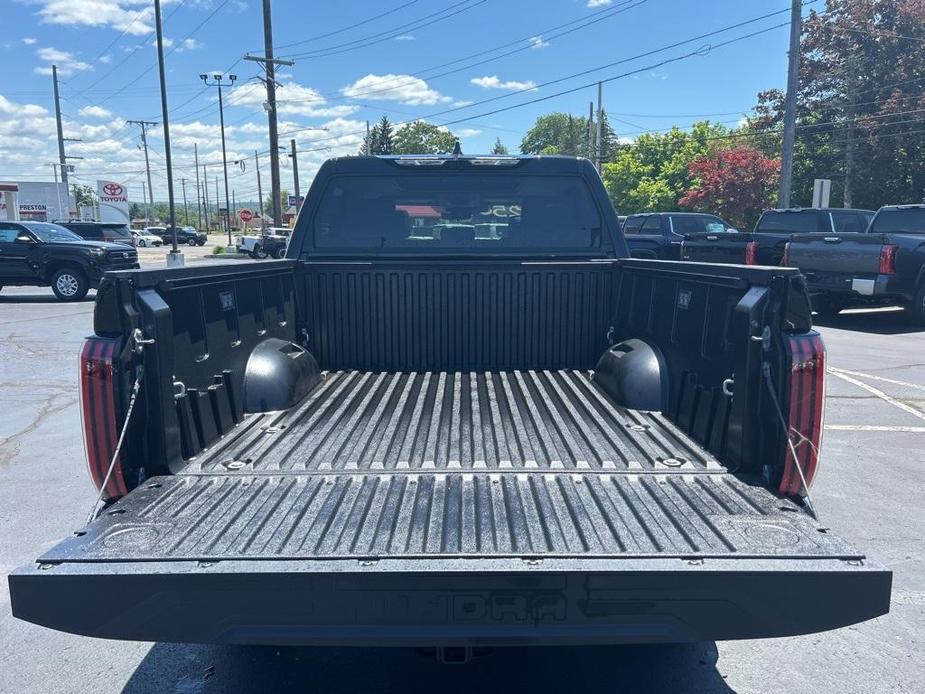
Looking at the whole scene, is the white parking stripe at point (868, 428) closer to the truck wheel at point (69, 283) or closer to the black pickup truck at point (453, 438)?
the black pickup truck at point (453, 438)

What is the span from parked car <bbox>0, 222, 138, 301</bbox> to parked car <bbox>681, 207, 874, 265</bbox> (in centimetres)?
1331

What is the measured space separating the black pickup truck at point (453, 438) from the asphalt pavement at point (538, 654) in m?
0.65

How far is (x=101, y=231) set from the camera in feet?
86.1

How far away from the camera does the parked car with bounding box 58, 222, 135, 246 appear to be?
1016 inches

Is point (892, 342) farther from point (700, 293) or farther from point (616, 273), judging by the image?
point (700, 293)

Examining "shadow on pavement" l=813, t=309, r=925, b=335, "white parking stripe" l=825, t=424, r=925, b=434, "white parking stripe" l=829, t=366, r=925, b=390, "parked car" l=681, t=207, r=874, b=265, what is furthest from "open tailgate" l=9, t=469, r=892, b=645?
"parked car" l=681, t=207, r=874, b=265

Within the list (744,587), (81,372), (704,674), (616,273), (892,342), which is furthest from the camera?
(892,342)

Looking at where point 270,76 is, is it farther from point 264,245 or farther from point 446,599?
point 446,599

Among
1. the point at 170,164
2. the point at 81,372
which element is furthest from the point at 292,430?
the point at 170,164

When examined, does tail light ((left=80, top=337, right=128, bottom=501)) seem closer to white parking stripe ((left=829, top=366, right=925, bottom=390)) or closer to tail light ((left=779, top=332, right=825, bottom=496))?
tail light ((left=779, top=332, right=825, bottom=496))

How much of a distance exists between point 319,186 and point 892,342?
10356mm

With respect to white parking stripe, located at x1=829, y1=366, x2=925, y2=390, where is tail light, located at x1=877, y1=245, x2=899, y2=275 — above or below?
above

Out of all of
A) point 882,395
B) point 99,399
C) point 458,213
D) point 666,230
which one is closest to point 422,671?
point 99,399

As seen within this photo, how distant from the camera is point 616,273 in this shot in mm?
4375
